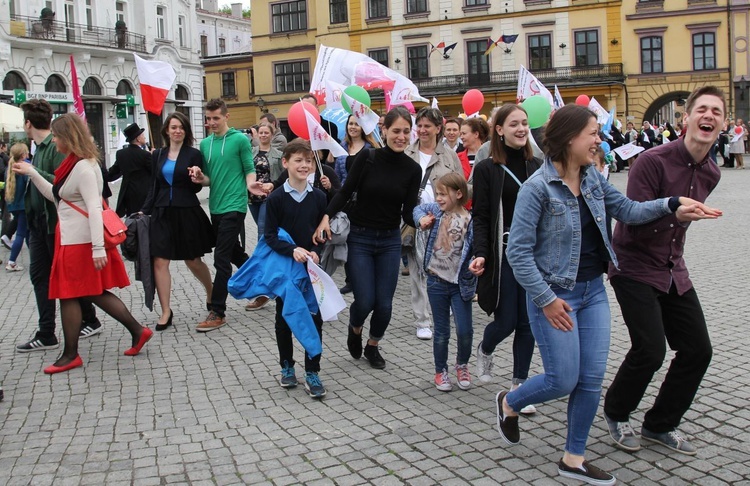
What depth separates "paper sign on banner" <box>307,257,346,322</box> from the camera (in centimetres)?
554

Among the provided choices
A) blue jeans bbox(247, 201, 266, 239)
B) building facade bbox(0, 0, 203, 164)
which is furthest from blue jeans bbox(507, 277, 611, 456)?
building facade bbox(0, 0, 203, 164)

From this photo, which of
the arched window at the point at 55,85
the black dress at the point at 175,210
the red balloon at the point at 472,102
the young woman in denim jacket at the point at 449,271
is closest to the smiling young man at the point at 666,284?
the young woman in denim jacket at the point at 449,271

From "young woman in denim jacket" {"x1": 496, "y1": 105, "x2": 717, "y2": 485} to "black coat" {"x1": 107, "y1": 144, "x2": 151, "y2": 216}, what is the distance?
693 cm

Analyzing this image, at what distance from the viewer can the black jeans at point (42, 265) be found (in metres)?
6.89

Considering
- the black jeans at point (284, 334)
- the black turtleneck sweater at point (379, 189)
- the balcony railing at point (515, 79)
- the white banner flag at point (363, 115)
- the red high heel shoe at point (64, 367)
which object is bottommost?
the red high heel shoe at point (64, 367)

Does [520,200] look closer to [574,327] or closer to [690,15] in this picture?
[574,327]

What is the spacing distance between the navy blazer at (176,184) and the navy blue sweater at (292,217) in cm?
217

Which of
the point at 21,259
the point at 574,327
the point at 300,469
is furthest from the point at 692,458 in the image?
the point at 21,259

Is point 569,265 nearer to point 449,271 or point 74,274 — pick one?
point 449,271

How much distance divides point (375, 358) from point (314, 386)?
0.87m

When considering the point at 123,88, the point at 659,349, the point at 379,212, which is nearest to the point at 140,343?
the point at 379,212

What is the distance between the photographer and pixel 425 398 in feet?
18.0

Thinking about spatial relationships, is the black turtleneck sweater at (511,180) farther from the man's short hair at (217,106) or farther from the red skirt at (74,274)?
the man's short hair at (217,106)

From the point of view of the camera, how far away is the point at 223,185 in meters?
7.77
